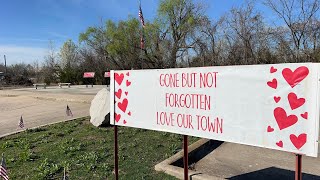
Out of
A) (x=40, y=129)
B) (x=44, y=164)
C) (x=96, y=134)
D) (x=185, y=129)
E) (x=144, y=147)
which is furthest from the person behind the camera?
(x=40, y=129)

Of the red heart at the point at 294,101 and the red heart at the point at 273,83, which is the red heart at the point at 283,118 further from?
the red heart at the point at 273,83

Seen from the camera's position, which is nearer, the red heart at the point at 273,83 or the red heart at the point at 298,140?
the red heart at the point at 298,140

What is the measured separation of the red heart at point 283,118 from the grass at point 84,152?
230 centimetres

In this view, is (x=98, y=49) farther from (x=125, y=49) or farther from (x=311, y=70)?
(x=311, y=70)

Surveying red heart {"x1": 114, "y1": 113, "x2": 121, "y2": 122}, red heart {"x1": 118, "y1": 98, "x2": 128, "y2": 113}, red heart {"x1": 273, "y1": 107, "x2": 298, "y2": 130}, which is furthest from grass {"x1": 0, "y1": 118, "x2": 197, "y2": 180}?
red heart {"x1": 273, "y1": 107, "x2": 298, "y2": 130}

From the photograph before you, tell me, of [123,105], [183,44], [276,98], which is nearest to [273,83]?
[276,98]

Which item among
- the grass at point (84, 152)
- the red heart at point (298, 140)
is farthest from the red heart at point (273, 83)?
the grass at point (84, 152)

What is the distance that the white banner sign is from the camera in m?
2.60

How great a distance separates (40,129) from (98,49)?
131 ft

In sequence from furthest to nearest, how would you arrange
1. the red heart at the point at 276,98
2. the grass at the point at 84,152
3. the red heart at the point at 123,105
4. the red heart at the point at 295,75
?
the grass at the point at 84,152 → the red heart at the point at 123,105 → the red heart at the point at 276,98 → the red heart at the point at 295,75

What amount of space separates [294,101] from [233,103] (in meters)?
0.60

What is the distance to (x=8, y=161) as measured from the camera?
559cm

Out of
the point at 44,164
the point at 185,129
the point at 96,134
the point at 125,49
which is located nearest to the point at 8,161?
the point at 44,164

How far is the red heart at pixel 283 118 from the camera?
266 cm
